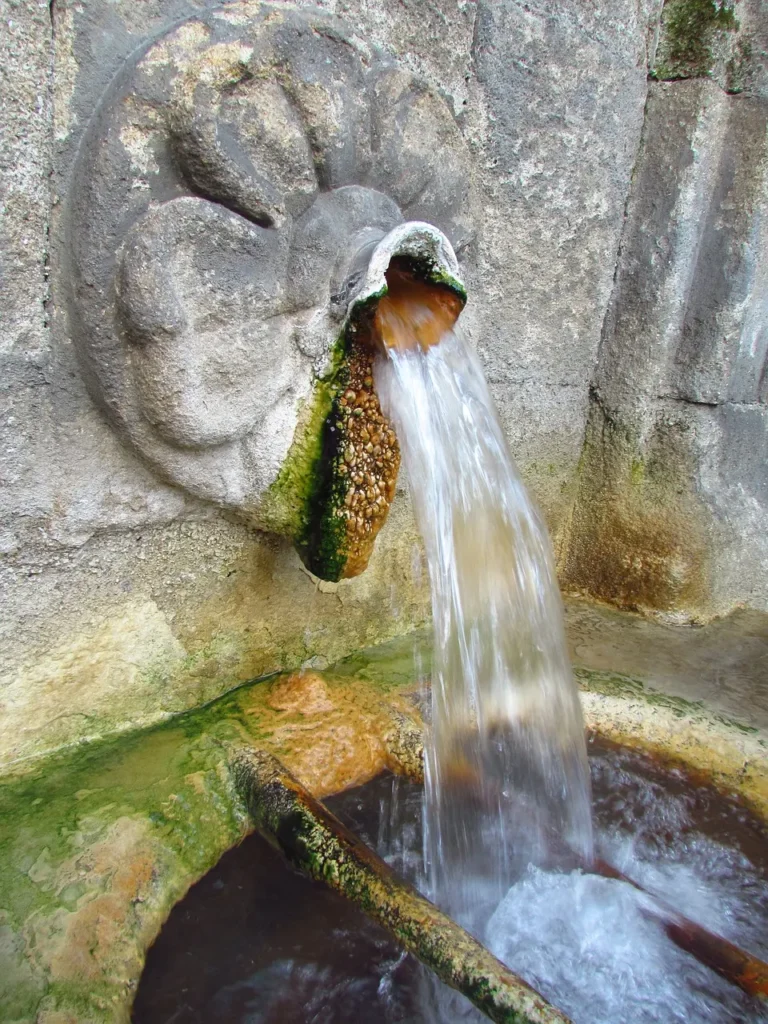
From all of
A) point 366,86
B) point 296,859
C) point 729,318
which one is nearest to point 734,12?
point 729,318

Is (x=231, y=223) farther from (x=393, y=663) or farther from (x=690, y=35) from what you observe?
(x=690, y=35)

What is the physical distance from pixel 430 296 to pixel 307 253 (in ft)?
0.77

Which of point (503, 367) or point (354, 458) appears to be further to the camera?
point (503, 367)

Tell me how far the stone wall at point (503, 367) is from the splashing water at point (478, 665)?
0.34 metres

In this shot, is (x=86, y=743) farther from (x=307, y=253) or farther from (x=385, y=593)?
(x=307, y=253)

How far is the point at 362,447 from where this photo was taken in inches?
52.9

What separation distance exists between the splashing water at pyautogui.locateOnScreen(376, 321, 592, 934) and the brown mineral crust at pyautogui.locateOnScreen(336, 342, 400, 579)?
1.2 inches

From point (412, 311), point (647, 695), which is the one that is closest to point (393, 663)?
point (647, 695)

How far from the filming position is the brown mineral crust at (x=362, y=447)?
1340 mm

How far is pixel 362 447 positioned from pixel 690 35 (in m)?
1.33

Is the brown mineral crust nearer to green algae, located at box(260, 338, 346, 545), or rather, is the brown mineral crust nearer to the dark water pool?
green algae, located at box(260, 338, 346, 545)

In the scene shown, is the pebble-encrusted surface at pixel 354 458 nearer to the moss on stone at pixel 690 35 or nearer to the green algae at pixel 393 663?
the green algae at pixel 393 663

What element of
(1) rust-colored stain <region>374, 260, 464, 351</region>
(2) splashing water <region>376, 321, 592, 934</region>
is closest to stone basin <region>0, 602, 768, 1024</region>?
(2) splashing water <region>376, 321, 592, 934</region>

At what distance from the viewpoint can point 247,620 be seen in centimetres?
162
